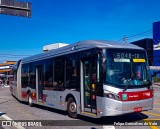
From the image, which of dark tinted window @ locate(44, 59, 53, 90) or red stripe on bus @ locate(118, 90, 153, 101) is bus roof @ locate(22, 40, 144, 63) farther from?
red stripe on bus @ locate(118, 90, 153, 101)

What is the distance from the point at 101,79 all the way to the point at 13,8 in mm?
4649

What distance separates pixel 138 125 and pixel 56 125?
281 cm

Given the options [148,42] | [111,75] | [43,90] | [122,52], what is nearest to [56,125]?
[111,75]

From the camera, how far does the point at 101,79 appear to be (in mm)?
9703

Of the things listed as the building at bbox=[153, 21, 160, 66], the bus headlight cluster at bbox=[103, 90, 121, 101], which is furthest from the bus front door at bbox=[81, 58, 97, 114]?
the building at bbox=[153, 21, 160, 66]

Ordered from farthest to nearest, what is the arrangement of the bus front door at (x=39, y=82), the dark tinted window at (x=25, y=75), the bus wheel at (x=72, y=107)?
the dark tinted window at (x=25, y=75), the bus front door at (x=39, y=82), the bus wheel at (x=72, y=107)

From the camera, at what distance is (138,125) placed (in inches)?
380

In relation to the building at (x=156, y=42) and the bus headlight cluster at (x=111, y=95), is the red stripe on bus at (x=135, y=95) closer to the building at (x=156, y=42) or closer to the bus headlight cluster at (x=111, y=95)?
the bus headlight cluster at (x=111, y=95)

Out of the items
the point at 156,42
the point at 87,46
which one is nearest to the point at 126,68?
the point at 87,46

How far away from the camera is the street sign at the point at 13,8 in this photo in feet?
37.2

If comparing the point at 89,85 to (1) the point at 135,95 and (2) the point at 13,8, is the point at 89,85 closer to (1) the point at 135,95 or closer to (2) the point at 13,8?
(1) the point at 135,95

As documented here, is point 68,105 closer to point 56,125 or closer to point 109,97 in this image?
point 56,125

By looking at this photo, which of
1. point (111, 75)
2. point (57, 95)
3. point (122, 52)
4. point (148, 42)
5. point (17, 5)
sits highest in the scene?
point (148, 42)

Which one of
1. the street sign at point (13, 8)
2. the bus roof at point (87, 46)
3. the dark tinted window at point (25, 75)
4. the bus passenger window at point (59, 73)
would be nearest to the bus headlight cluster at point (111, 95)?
the bus roof at point (87, 46)
